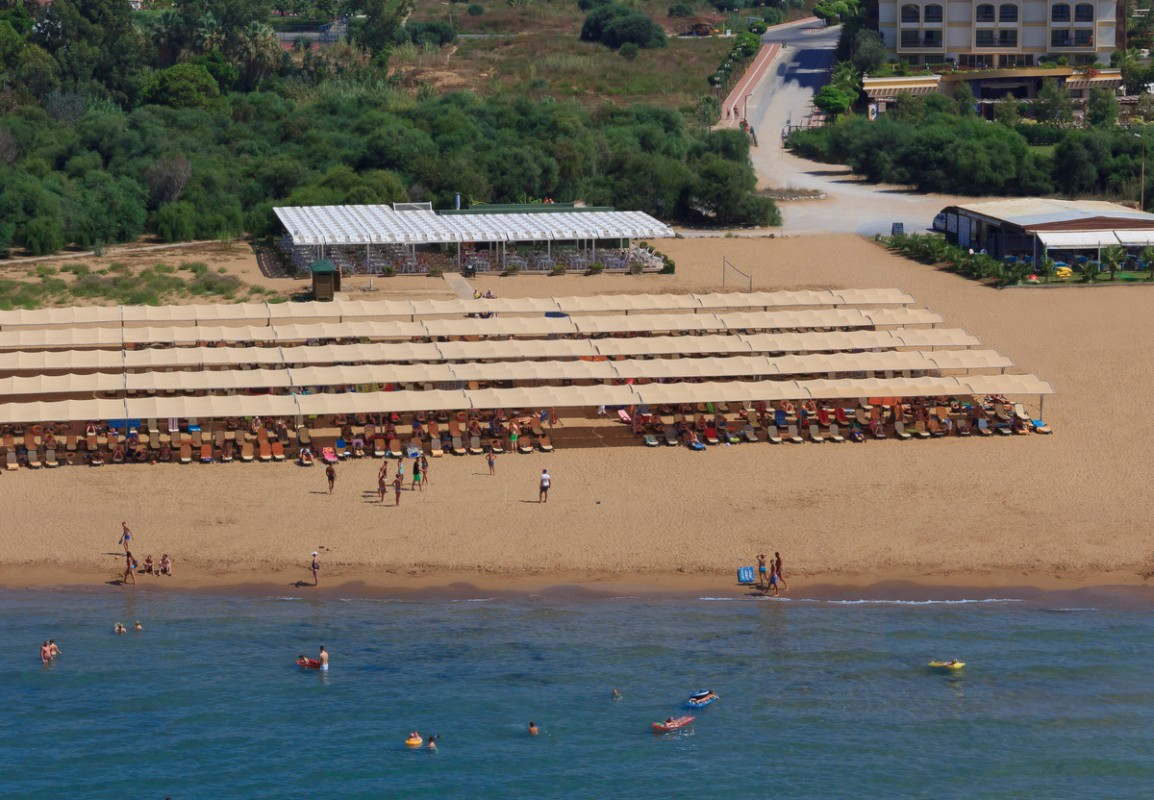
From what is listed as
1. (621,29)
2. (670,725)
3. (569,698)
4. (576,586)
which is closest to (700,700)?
(670,725)

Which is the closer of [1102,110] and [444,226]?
[444,226]

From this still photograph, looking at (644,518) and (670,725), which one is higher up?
(644,518)

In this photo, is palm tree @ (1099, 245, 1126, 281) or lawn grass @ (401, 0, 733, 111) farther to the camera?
lawn grass @ (401, 0, 733, 111)

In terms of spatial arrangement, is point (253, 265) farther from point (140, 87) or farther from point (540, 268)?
point (140, 87)

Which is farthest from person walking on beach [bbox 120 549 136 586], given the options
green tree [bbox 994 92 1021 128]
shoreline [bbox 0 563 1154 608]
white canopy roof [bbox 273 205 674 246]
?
green tree [bbox 994 92 1021 128]

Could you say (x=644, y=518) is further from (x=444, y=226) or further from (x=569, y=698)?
(x=444, y=226)

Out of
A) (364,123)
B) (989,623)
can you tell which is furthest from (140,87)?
(989,623)

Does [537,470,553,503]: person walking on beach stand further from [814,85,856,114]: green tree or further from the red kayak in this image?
[814,85,856,114]: green tree
